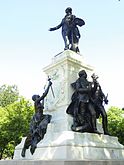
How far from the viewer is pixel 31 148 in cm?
971

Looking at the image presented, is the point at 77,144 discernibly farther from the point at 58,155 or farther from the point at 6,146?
the point at 6,146

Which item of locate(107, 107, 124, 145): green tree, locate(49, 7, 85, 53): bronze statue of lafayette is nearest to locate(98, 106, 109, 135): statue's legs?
locate(49, 7, 85, 53): bronze statue of lafayette

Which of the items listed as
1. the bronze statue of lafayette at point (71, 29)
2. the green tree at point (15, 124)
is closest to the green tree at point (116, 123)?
the green tree at point (15, 124)

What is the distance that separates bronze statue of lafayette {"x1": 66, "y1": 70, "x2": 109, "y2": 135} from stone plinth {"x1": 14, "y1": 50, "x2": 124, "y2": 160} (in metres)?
0.33

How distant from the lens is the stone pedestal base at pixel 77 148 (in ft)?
26.9

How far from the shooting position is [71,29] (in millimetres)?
12156

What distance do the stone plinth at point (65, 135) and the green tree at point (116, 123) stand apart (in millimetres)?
19180

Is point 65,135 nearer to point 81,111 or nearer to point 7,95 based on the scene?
point 81,111

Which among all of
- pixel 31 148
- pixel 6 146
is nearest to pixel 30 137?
pixel 31 148

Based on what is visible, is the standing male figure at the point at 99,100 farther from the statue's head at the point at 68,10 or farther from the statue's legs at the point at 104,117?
the statue's head at the point at 68,10

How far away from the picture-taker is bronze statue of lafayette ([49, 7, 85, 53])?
471 inches

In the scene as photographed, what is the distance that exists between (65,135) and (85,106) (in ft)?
4.84

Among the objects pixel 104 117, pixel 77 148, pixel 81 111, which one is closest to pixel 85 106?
pixel 81 111

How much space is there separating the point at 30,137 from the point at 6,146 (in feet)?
69.0
